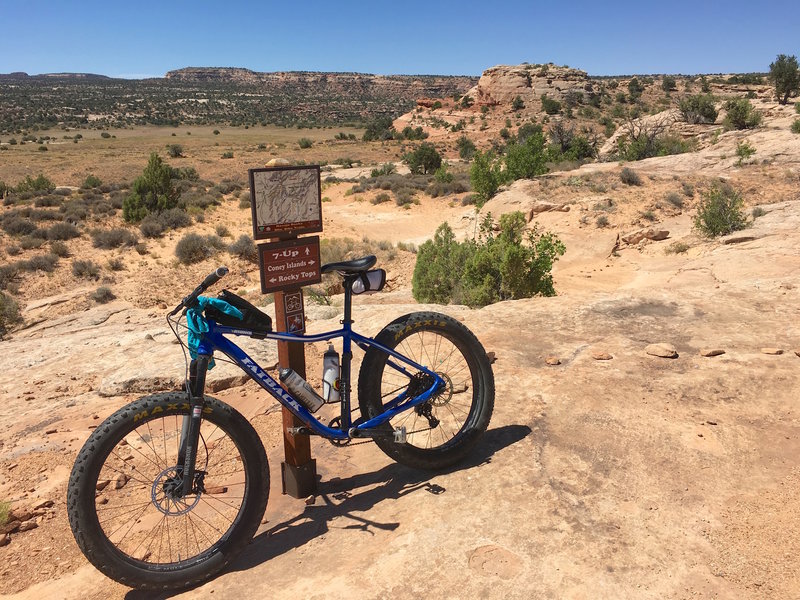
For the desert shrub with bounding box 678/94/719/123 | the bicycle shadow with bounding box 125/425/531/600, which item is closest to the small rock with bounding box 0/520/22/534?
the bicycle shadow with bounding box 125/425/531/600

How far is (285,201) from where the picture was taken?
3344 mm

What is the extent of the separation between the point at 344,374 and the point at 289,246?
85 cm

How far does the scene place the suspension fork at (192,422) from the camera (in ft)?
9.30

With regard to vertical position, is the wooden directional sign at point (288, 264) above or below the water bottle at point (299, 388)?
above

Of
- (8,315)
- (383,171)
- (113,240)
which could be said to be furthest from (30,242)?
(383,171)

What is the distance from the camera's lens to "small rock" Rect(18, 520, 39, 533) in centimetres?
363

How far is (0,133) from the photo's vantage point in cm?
6059

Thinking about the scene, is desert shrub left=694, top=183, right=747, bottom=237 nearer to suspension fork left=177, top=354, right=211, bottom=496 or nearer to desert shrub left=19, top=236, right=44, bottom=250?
suspension fork left=177, top=354, right=211, bottom=496

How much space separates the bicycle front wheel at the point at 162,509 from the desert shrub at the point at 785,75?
156 ft

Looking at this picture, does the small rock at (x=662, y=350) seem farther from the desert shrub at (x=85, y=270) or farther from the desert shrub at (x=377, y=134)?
the desert shrub at (x=377, y=134)

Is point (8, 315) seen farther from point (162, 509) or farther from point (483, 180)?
point (483, 180)

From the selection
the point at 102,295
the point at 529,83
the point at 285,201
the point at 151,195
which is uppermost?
the point at 529,83

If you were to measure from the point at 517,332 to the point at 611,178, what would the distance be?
14.1m

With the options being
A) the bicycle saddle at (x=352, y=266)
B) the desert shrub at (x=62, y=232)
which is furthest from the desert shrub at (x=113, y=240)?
the bicycle saddle at (x=352, y=266)
